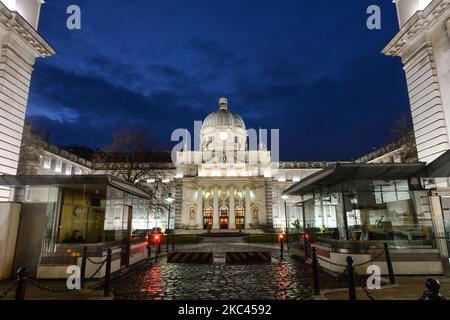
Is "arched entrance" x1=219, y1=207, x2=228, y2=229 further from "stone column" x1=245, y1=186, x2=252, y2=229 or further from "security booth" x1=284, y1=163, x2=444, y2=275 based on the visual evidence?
"security booth" x1=284, y1=163, x2=444, y2=275

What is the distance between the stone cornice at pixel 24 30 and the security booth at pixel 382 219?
1706 centimetres

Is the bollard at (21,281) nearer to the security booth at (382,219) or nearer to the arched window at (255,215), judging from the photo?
the security booth at (382,219)

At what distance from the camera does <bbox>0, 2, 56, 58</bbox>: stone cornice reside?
563 inches

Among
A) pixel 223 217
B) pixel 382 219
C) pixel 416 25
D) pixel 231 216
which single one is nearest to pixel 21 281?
pixel 382 219

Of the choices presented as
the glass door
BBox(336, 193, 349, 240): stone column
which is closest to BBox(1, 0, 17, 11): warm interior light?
the glass door

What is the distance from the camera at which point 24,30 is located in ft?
50.5

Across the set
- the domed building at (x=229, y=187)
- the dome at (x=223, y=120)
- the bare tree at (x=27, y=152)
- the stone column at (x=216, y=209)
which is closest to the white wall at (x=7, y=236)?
the bare tree at (x=27, y=152)

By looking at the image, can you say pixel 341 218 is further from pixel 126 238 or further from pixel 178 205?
pixel 178 205

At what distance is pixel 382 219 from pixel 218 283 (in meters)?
7.98

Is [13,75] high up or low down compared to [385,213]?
up

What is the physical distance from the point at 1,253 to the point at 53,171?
49.3 metres
